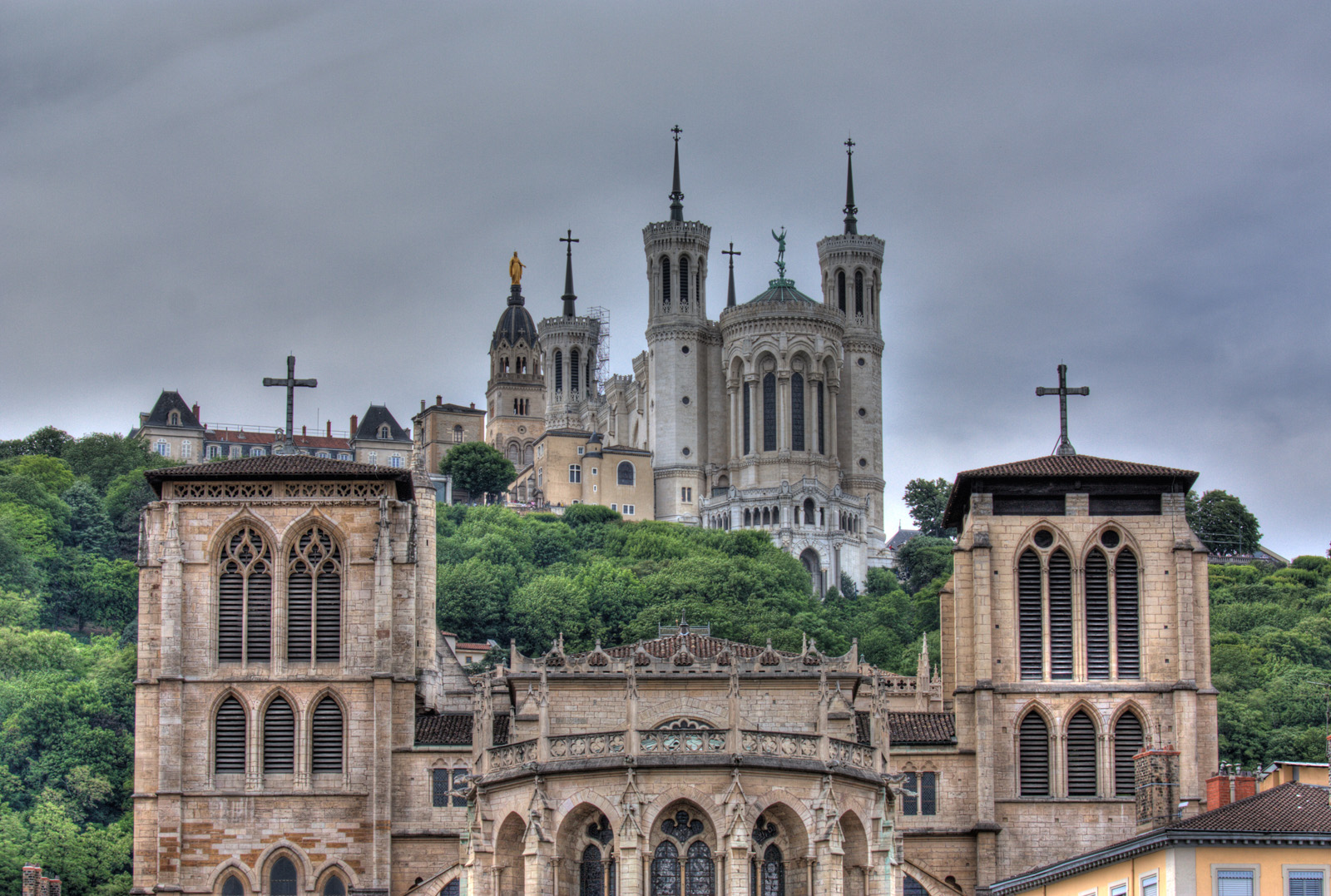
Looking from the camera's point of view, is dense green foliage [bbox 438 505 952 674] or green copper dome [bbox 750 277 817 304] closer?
dense green foliage [bbox 438 505 952 674]

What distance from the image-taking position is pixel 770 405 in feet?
548

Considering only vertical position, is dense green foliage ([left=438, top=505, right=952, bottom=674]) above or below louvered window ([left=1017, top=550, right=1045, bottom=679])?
above

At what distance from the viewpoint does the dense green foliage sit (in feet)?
408

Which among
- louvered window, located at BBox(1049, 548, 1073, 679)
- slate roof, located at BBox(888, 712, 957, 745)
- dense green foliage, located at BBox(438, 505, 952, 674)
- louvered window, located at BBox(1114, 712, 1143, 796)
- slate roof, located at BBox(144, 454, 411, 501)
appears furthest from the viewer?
dense green foliage, located at BBox(438, 505, 952, 674)

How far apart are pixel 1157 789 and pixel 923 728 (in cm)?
1255

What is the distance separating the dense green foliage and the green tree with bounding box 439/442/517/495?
20.8 metres

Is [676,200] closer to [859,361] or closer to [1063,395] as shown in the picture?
[859,361]

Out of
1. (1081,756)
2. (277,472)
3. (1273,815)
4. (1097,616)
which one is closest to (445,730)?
(277,472)

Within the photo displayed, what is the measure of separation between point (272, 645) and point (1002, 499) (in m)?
21.8

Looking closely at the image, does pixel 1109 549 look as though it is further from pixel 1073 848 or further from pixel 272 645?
pixel 272 645

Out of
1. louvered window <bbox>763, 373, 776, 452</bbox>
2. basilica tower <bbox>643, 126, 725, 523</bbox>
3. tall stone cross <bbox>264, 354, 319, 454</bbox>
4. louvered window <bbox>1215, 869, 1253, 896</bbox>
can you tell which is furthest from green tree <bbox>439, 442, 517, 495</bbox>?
louvered window <bbox>1215, 869, 1253, 896</bbox>

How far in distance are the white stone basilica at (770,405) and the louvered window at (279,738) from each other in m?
93.5

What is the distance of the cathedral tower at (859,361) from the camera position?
172 m

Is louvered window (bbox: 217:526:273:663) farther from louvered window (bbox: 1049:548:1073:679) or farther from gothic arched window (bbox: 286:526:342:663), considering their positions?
louvered window (bbox: 1049:548:1073:679)
